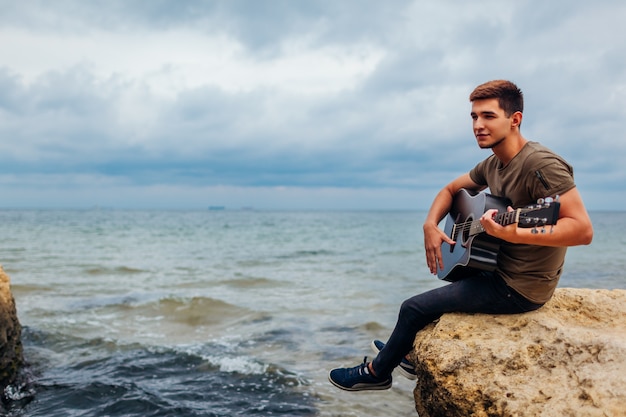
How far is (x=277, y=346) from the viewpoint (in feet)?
28.8

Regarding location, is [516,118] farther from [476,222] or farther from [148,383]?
[148,383]

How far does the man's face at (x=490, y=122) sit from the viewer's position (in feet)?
12.4

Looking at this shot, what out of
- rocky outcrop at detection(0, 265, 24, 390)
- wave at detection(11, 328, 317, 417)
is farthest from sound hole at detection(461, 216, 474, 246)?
rocky outcrop at detection(0, 265, 24, 390)

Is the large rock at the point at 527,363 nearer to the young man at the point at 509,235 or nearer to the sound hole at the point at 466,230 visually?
the young man at the point at 509,235

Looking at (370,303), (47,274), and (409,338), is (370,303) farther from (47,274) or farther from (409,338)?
(47,274)

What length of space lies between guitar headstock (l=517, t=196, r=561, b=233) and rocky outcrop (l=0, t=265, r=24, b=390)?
5.63 meters

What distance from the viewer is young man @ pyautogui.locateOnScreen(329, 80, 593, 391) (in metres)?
3.33

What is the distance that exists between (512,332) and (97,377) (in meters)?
5.51

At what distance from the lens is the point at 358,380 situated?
178 inches

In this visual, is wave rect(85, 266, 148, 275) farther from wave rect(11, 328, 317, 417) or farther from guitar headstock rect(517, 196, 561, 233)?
guitar headstock rect(517, 196, 561, 233)

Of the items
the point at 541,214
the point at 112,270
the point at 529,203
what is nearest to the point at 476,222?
the point at 529,203

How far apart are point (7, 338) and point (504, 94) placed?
19.4 feet

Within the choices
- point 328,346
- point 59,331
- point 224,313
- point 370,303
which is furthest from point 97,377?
point 370,303

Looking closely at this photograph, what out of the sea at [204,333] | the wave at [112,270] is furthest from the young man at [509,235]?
the wave at [112,270]
